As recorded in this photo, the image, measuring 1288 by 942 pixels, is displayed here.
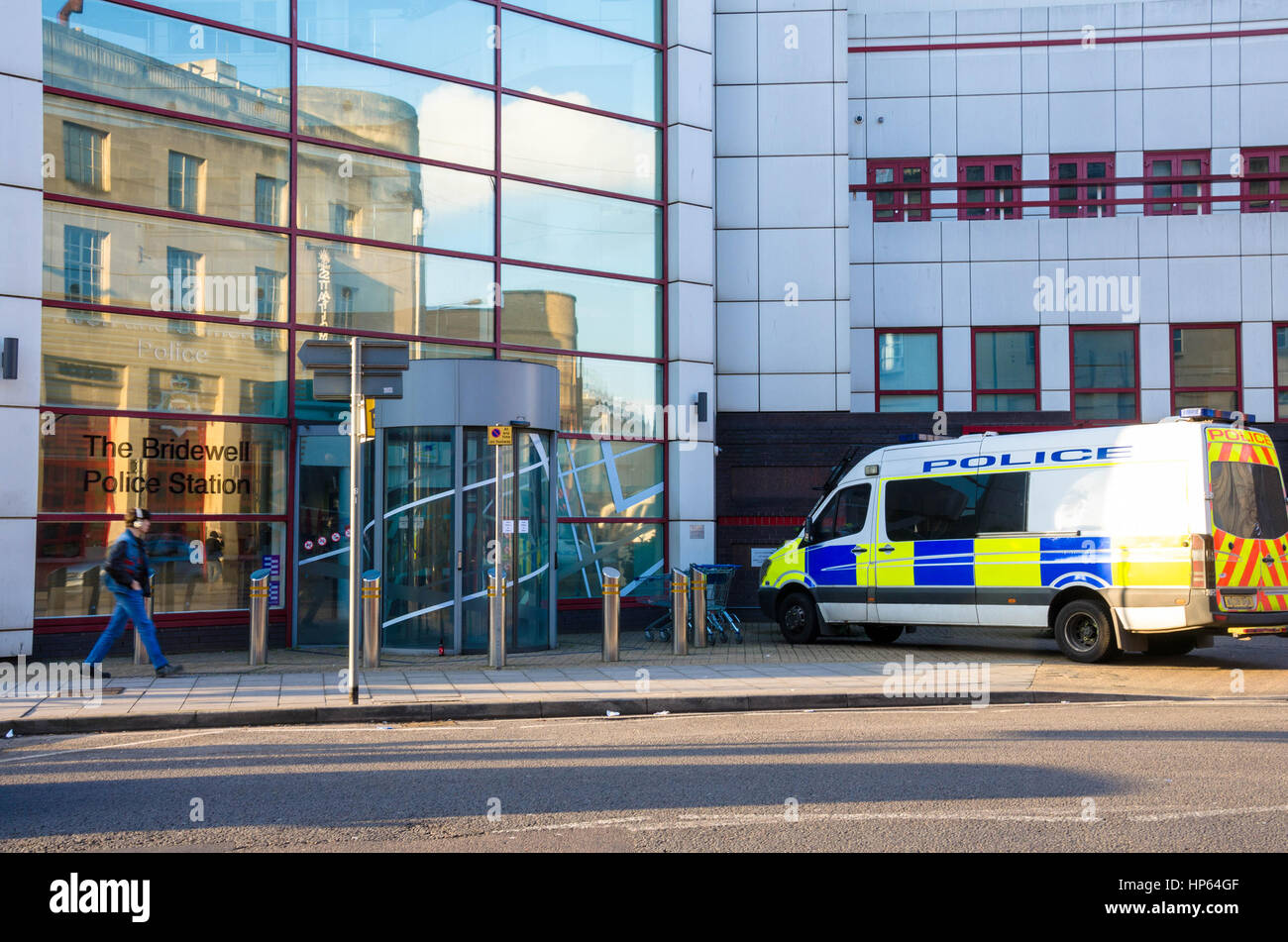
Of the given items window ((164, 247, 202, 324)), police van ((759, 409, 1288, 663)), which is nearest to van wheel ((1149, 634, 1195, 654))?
police van ((759, 409, 1288, 663))

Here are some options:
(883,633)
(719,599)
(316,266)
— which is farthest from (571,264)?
(883,633)

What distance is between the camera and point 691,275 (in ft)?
65.1

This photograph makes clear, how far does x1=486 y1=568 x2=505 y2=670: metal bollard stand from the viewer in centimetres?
1342

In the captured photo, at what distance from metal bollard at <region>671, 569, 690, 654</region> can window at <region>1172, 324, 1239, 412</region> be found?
1250cm

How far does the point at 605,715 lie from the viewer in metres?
10.9

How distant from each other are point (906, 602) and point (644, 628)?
4435 mm

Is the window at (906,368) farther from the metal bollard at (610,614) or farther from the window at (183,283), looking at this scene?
the window at (183,283)

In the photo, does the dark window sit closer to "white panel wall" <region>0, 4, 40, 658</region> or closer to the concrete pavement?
"white panel wall" <region>0, 4, 40, 658</region>

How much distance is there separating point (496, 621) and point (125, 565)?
391cm

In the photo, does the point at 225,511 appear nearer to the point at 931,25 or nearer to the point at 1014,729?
the point at 1014,729

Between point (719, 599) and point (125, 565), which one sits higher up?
point (125, 565)

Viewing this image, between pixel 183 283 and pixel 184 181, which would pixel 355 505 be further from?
pixel 184 181

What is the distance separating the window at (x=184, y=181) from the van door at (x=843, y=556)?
30.9 ft

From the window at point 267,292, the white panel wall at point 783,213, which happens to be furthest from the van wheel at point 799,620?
the window at point 267,292
